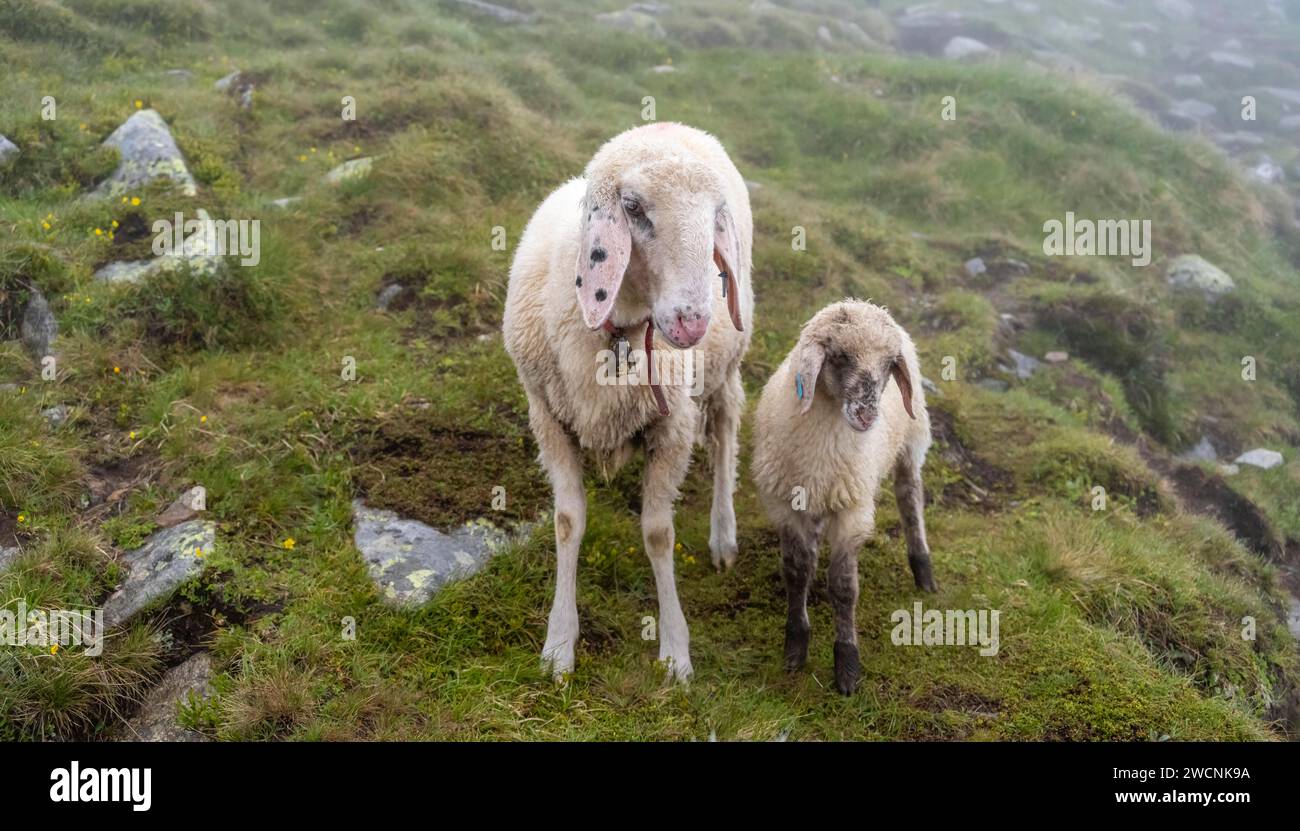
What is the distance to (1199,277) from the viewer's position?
11.2m

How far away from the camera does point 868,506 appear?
481 centimetres

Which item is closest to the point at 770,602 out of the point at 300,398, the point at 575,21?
the point at 300,398

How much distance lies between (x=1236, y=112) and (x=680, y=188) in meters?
24.4

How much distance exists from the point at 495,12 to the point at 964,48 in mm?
13398

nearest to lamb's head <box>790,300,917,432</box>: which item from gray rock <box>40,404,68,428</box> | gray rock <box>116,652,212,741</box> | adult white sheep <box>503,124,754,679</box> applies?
adult white sheep <box>503,124,754,679</box>

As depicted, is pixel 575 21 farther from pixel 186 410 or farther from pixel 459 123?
pixel 186 410

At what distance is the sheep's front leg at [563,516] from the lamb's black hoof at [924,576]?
2.29 metres

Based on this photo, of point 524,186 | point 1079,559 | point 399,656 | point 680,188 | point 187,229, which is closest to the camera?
point 680,188

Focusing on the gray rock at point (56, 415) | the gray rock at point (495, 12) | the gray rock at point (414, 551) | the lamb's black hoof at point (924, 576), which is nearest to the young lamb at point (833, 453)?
the lamb's black hoof at point (924, 576)

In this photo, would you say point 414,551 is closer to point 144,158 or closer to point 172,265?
point 172,265

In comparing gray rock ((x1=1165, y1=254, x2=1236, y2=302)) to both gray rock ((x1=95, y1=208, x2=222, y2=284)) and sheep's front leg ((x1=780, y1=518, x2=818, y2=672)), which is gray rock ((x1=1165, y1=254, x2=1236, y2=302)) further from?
gray rock ((x1=95, y1=208, x2=222, y2=284))

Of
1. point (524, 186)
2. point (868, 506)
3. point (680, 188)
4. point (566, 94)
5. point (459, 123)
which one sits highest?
point (566, 94)

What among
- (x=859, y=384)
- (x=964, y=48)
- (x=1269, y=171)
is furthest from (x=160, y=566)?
(x=964, y=48)

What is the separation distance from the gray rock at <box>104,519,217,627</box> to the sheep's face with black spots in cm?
258
